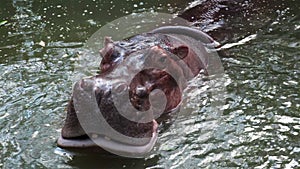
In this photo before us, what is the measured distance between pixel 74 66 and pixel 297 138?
7.32 feet

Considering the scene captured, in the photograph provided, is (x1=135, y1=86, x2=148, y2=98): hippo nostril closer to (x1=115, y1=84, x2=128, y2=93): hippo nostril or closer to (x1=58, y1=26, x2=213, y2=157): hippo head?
(x1=58, y1=26, x2=213, y2=157): hippo head

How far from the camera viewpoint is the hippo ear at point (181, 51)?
435 centimetres

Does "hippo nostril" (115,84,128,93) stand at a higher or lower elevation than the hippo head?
higher

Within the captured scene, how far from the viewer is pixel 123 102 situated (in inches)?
133

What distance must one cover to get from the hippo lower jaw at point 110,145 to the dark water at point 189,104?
78mm

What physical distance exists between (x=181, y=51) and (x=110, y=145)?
1281 mm

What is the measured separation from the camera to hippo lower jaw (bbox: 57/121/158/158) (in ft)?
11.2

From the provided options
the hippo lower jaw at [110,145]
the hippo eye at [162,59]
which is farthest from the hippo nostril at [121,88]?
the hippo eye at [162,59]

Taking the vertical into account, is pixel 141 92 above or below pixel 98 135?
above

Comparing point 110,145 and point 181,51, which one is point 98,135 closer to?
point 110,145

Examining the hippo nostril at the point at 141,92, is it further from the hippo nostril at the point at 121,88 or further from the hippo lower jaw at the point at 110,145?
the hippo lower jaw at the point at 110,145

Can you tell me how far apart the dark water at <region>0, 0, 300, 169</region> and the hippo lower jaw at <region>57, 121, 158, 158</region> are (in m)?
0.08

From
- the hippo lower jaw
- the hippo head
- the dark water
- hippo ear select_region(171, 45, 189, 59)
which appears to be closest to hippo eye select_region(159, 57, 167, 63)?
the hippo head

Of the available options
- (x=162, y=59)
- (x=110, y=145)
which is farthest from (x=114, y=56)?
(x=110, y=145)
